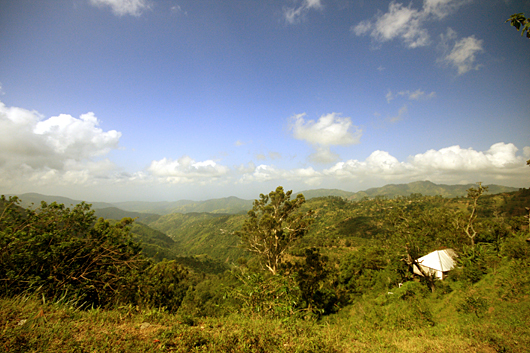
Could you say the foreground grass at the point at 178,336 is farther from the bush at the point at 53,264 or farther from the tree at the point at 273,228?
the tree at the point at 273,228

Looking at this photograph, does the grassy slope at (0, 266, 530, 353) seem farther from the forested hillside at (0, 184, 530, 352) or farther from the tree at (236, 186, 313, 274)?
the tree at (236, 186, 313, 274)

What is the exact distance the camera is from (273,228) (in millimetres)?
16094

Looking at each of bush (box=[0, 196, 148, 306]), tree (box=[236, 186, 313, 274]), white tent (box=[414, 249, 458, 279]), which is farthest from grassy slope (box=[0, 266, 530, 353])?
white tent (box=[414, 249, 458, 279])

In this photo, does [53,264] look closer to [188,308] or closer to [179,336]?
[188,308]

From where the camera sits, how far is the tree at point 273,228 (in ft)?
52.4

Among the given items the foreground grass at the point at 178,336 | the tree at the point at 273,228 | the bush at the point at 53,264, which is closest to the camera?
the foreground grass at the point at 178,336

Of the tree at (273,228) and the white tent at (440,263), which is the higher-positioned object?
the tree at (273,228)

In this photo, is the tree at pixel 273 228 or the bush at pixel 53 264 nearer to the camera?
the bush at pixel 53 264

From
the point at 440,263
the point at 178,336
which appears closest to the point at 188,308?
the point at 178,336

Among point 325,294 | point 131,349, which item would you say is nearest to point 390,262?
point 325,294

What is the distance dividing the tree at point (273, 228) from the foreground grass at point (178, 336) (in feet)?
36.3

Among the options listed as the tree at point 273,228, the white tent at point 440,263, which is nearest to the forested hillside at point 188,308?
the tree at point 273,228

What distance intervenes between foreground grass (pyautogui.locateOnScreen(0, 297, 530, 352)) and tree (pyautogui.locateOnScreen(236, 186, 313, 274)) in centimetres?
1105

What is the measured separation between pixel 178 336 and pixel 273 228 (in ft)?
41.9
